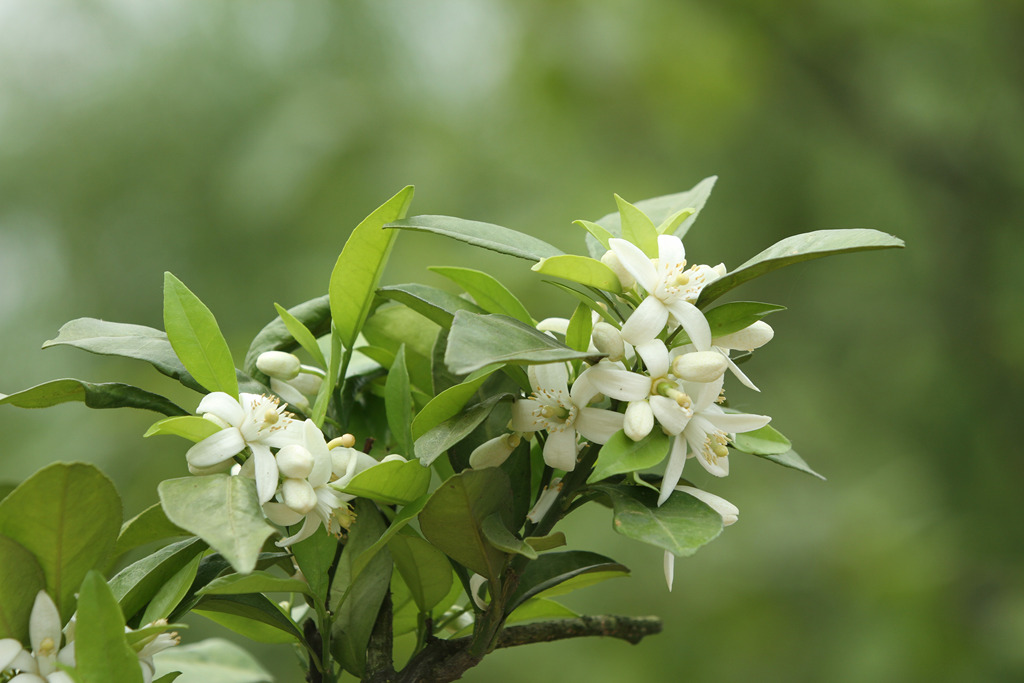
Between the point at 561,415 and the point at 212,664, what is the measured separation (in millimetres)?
338

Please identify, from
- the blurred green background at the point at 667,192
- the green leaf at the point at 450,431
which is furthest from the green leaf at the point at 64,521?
the blurred green background at the point at 667,192

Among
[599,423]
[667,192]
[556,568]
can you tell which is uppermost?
[599,423]

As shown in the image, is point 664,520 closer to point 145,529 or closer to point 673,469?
point 673,469

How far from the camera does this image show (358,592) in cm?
35

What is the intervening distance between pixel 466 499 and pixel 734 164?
1.55 m

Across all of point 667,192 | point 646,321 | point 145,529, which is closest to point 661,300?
point 646,321

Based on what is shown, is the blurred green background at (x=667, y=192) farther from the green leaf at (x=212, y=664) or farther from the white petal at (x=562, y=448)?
the white petal at (x=562, y=448)

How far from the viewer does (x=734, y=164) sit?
1717 millimetres

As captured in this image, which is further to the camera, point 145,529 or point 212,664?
point 212,664

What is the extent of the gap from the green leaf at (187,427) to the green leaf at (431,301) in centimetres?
9

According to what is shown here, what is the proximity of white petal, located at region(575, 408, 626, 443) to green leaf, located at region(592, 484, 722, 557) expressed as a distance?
21 mm

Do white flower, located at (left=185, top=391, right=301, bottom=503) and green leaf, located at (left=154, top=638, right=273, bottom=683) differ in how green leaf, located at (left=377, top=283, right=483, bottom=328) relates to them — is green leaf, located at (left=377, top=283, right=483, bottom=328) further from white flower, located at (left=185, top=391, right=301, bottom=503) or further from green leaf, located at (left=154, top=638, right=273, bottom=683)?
green leaf, located at (left=154, top=638, right=273, bottom=683)

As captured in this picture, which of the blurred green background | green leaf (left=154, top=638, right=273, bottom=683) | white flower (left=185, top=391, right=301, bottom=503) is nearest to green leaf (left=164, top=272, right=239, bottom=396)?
white flower (left=185, top=391, right=301, bottom=503)

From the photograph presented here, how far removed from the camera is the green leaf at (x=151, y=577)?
1.03 ft
